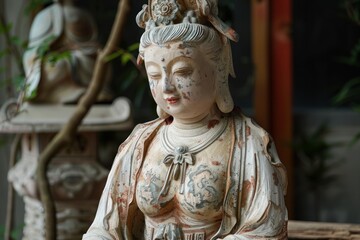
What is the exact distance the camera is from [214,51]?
2.27 m

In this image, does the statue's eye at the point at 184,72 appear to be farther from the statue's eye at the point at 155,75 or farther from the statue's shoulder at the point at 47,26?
the statue's shoulder at the point at 47,26

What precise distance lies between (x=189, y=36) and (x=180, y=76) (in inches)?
3.8

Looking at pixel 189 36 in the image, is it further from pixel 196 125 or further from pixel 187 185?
pixel 187 185

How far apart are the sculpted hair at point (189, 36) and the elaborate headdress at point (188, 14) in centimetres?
2

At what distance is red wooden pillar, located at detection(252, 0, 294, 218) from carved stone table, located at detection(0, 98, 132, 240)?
1095 millimetres

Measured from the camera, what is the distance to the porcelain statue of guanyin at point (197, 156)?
222 cm

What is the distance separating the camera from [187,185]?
7.37 feet

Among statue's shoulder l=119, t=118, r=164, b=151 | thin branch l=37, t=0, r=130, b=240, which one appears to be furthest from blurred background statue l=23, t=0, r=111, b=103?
statue's shoulder l=119, t=118, r=164, b=151

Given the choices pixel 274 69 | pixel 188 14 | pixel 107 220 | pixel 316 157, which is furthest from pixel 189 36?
pixel 316 157

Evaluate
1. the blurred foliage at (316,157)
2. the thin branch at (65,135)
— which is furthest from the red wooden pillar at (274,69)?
the thin branch at (65,135)

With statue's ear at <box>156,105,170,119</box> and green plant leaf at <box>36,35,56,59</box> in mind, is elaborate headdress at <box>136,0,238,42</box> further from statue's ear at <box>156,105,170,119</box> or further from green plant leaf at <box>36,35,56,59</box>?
green plant leaf at <box>36,35,56,59</box>

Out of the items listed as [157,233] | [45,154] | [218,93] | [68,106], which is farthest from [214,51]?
[68,106]

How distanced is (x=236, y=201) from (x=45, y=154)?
40.7 inches

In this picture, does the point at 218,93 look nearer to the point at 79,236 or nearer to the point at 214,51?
the point at 214,51
